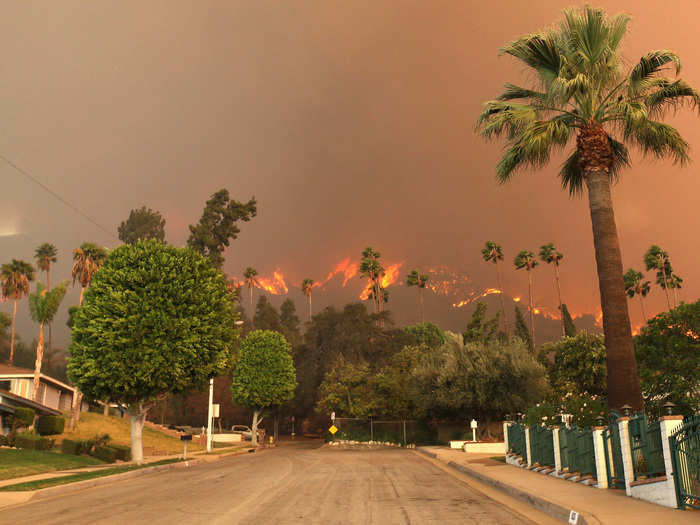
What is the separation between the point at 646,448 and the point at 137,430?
25.4 metres

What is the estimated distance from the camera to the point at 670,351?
39.0 metres

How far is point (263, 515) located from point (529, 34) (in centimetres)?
1724

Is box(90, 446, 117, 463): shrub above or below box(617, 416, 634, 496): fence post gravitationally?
below

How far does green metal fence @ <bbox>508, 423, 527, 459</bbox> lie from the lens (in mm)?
22516

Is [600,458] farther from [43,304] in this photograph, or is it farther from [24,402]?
[43,304]

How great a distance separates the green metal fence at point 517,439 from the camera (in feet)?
73.9

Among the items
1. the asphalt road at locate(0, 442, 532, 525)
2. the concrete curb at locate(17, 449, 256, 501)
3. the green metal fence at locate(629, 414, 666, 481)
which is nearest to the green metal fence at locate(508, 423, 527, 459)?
the asphalt road at locate(0, 442, 532, 525)

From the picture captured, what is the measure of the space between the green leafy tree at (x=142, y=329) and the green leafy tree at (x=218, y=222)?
64.6m

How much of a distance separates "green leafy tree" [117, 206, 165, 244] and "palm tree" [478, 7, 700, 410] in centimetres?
10116

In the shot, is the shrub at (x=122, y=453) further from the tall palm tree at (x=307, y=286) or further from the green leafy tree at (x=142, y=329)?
the tall palm tree at (x=307, y=286)

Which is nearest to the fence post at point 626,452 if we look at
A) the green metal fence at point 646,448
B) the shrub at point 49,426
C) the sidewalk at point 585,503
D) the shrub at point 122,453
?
the green metal fence at point 646,448

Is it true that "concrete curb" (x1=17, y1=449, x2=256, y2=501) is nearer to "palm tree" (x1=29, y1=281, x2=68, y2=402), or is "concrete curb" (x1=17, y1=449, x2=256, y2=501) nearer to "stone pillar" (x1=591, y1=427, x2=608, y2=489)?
"stone pillar" (x1=591, y1=427, x2=608, y2=489)

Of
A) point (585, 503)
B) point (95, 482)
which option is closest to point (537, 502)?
point (585, 503)

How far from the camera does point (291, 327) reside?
12825 centimetres
